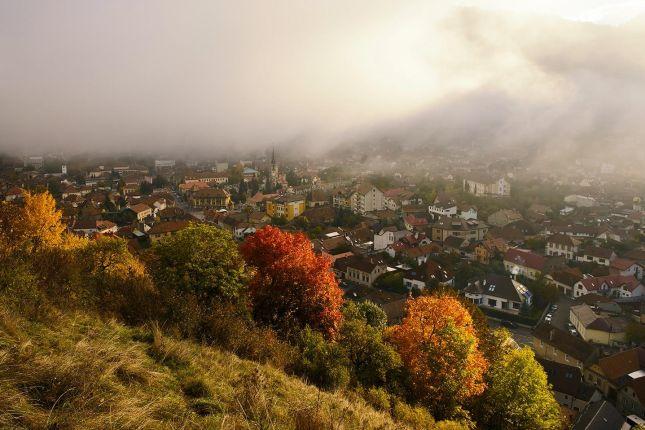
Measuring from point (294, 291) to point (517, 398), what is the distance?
6094 millimetres

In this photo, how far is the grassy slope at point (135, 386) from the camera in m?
3.23

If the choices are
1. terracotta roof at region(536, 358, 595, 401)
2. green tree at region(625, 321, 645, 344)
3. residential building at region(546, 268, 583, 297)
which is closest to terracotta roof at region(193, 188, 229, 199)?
residential building at region(546, 268, 583, 297)

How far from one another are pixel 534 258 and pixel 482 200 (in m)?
24.6

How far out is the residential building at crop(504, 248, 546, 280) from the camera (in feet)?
103

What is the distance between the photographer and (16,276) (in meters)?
5.72

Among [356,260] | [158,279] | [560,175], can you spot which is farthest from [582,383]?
[560,175]

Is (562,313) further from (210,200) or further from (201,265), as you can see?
(210,200)

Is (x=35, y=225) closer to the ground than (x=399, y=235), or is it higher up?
higher up

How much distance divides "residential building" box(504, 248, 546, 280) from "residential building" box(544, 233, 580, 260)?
4.54m

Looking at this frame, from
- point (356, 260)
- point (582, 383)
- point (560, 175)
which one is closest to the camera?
point (582, 383)

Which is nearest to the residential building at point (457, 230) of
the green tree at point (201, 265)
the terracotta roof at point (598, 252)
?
the terracotta roof at point (598, 252)

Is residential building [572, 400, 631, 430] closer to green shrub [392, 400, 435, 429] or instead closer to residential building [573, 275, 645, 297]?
green shrub [392, 400, 435, 429]

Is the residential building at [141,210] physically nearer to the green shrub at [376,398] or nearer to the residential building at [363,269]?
the residential building at [363,269]

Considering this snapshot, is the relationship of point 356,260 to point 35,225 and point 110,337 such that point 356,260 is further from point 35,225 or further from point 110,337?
point 110,337
